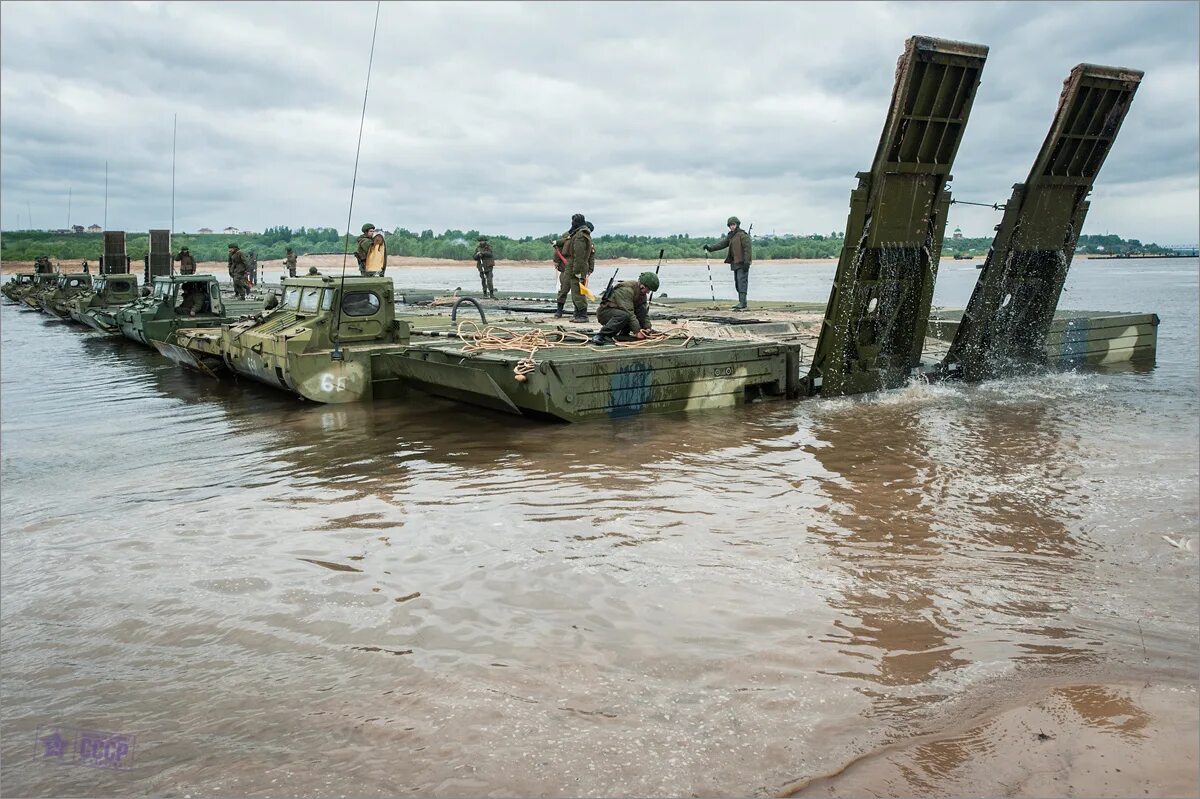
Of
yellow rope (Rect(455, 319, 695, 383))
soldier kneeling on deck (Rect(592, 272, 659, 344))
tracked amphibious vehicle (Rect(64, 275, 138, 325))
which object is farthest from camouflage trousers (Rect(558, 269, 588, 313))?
tracked amphibious vehicle (Rect(64, 275, 138, 325))

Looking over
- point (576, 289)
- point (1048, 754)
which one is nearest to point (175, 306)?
point (576, 289)

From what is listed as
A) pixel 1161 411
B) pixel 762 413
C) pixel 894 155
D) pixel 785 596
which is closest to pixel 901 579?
pixel 785 596

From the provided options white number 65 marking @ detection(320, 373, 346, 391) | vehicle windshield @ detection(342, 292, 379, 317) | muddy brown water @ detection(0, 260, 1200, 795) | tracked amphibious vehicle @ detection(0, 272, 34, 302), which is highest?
vehicle windshield @ detection(342, 292, 379, 317)

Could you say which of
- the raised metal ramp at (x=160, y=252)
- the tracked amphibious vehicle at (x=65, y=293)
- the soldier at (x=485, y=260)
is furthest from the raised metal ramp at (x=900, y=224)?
the raised metal ramp at (x=160, y=252)

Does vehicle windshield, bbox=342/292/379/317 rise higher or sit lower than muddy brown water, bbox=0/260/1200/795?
higher

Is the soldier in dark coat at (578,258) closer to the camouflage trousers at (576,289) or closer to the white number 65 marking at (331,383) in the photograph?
the camouflage trousers at (576,289)

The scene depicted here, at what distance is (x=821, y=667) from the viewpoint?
13.8 ft

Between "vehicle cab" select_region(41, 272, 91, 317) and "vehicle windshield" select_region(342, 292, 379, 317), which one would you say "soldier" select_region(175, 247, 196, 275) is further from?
→ "vehicle windshield" select_region(342, 292, 379, 317)

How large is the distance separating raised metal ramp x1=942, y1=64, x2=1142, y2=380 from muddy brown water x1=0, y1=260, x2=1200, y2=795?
3047 mm

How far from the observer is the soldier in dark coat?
15.6 metres

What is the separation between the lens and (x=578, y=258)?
15.9 meters

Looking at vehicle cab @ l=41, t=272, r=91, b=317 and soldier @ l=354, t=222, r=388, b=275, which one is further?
vehicle cab @ l=41, t=272, r=91, b=317

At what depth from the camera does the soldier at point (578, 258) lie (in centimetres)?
1562

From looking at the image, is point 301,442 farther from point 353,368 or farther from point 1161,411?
point 1161,411
